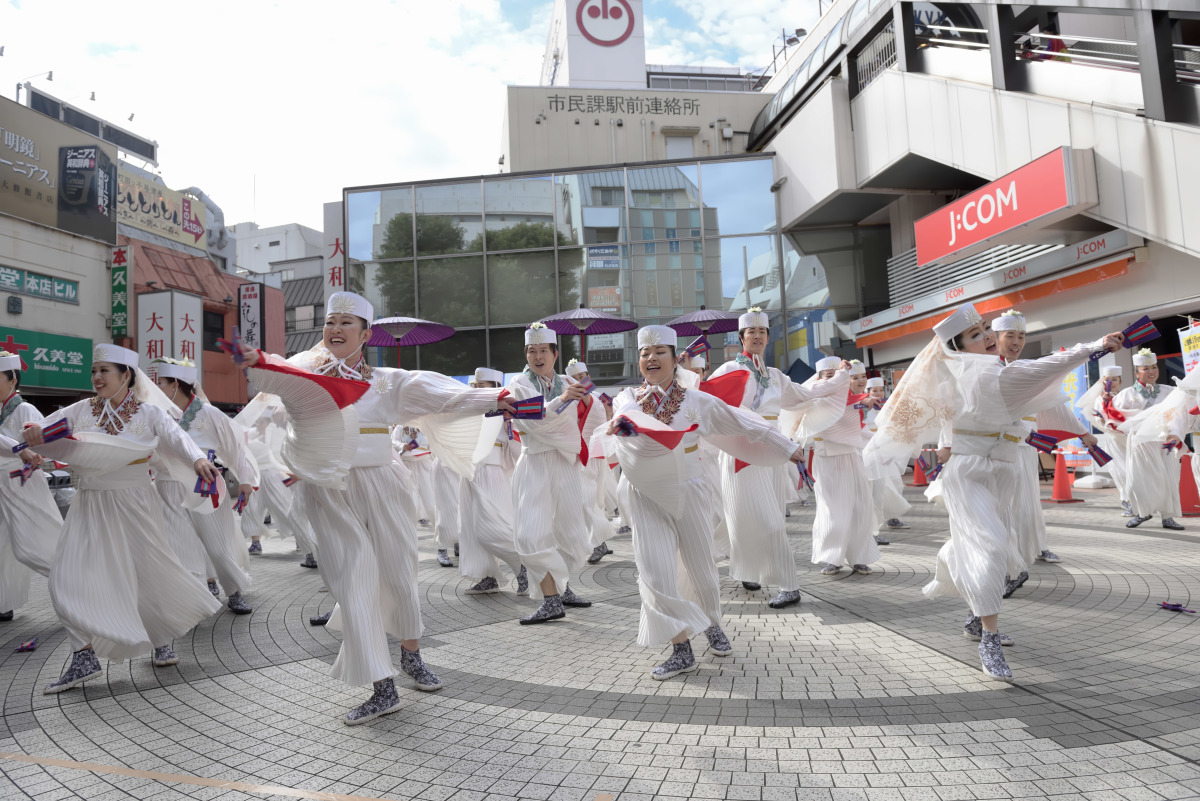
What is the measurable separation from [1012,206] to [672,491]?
11.2 meters

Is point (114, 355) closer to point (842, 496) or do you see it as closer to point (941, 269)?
point (842, 496)

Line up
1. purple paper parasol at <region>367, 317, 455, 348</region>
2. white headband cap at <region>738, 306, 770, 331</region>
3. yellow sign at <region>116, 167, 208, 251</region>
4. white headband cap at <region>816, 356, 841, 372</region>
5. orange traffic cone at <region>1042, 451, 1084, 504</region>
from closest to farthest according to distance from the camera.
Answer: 1. white headband cap at <region>738, 306, 770, 331</region>
2. white headband cap at <region>816, 356, 841, 372</region>
3. orange traffic cone at <region>1042, 451, 1084, 504</region>
4. purple paper parasol at <region>367, 317, 455, 348</region>
5. yellow sign at <region>116, 167, 208, 251</region>

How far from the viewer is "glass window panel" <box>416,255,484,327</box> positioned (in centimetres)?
2158

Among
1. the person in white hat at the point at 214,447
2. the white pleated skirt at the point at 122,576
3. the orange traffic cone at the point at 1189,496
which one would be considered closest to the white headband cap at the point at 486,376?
the person in white hat at the point at 214,447

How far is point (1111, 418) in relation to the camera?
32.1 feet

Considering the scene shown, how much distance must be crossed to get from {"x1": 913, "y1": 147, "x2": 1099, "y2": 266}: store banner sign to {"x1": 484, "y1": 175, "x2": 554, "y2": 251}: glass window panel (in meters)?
9.76

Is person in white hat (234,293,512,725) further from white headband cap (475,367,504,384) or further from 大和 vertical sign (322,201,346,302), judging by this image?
大和 vertical sign (322,201,346,302)

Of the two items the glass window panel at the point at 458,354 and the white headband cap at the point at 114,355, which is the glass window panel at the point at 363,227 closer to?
the glass window panel at the point at 458,354

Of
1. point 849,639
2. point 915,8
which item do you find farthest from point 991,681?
point 915,8

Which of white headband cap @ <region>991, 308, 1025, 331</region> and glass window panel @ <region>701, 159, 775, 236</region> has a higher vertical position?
Answer: glass window panel @ <region>701, 159, 775, 236</region>

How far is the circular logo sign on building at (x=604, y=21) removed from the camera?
30156 mm

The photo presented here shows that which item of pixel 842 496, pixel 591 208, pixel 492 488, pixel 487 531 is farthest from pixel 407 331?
pixel 842 496

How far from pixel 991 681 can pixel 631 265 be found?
17947 millimetres

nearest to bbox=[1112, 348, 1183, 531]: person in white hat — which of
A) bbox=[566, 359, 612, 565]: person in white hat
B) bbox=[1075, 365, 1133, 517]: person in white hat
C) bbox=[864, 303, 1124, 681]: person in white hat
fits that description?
bbox=[1075, 365, 1133, 517]: person in white hat
